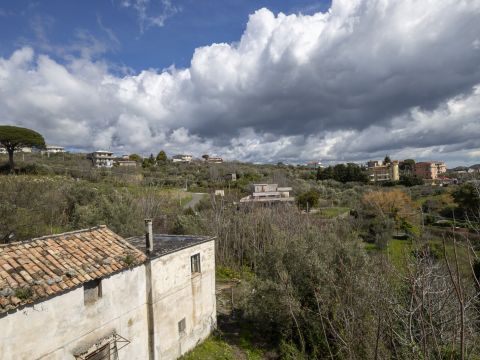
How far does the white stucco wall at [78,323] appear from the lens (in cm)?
785

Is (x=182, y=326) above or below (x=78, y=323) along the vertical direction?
below

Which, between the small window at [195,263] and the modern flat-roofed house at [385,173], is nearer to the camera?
the small window at [195,263]

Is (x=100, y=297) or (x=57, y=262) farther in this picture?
(x=100, y=297)

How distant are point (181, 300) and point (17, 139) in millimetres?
44403

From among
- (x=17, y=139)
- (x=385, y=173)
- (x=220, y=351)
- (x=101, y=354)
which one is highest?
(x=17, y=139)

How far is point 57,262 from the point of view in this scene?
32.7 ft

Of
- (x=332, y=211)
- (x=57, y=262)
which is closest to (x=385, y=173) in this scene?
(x=332, y=211)

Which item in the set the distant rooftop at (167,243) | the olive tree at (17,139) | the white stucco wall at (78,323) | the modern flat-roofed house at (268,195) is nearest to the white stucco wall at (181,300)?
the distant rooftop at (167,243)

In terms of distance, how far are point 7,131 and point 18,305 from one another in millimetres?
47313

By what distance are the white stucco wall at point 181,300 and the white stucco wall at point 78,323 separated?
2.20 feet

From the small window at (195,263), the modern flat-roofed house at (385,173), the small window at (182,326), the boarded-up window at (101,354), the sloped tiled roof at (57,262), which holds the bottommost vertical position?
the small window at (182,326)

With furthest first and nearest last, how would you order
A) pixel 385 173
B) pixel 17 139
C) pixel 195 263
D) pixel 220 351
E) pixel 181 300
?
1. pixel 385 173
2. pixel 17 139
3. pixel 195 263
4. pixel 220 351
5. pixel 181 300

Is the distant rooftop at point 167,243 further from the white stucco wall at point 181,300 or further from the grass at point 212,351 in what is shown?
the grass at point 212,351

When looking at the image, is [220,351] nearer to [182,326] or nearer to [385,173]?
[182,326]
